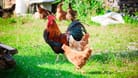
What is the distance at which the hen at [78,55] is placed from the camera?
304 inches

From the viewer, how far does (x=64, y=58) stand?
9266mm

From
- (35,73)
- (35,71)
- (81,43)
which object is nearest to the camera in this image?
(35,73)

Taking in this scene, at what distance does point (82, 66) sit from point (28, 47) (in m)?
2.84

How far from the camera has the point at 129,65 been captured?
8.77 metres

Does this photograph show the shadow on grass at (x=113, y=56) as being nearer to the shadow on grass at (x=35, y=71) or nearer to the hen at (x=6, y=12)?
the shadow on grass at (x=35, y=71)

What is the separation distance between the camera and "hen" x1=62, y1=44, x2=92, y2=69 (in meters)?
7.72

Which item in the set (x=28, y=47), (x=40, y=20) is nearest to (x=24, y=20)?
(x=40, y=20)

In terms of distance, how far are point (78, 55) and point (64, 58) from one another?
1515mm

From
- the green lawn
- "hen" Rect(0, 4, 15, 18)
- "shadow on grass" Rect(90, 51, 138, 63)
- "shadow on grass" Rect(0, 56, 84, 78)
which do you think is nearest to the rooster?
the green lawn

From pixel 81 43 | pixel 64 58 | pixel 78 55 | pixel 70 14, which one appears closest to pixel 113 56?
pixel 64 58

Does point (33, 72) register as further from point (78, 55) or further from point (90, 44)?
point (90, 44)

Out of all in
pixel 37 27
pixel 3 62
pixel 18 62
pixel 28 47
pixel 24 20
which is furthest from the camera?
pixel 24 20

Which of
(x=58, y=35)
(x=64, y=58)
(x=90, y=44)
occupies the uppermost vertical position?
(x=58, y=35)

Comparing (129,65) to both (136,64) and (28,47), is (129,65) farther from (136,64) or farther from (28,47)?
(28,47)
